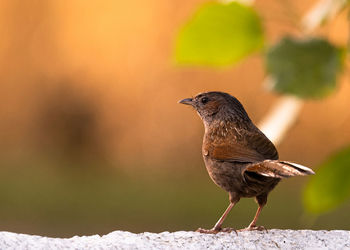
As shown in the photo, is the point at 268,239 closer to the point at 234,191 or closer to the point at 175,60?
the point at 234,191

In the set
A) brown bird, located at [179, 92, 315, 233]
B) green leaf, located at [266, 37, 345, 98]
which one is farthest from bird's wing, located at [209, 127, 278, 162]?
green leaf, located at [266, 37, 345, 98]

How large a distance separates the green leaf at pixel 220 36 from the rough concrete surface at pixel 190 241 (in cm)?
55

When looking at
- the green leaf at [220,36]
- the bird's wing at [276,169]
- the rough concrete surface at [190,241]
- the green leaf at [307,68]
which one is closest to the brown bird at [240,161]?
the bird's wing at [276,169]

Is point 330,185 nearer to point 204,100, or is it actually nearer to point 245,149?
point 245,149

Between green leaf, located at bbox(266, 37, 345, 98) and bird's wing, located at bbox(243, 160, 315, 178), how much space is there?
195 mm

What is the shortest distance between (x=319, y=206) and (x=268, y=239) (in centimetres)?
37

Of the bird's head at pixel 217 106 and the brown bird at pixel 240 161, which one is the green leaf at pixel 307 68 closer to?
the brown bird at pixel 240 161

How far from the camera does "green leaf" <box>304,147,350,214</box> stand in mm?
1365

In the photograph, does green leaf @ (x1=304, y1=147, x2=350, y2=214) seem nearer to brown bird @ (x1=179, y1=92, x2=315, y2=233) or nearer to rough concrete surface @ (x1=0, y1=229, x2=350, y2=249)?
brown bird @ (x1=179, y1=92, x2=315, y2=233)

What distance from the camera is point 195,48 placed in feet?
4.77

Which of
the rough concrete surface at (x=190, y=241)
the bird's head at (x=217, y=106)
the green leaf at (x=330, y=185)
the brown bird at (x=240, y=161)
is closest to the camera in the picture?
the green leaf at (x=330, y=185)

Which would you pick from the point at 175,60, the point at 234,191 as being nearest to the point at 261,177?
the point at 234,191

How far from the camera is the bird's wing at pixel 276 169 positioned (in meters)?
1.42

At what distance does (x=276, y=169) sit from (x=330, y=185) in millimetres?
229
